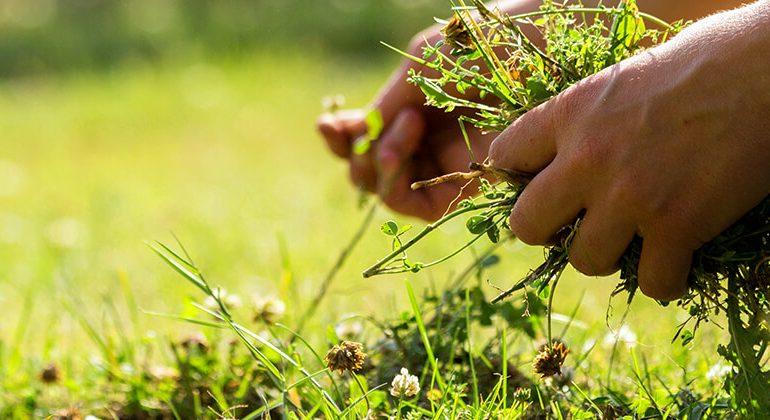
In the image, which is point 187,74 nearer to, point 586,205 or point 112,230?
point 112,230

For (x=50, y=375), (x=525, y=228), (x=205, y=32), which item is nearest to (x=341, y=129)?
(x=50, y=375)

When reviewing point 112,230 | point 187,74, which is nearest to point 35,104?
point 187,74

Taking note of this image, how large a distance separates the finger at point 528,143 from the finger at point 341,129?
1.19m

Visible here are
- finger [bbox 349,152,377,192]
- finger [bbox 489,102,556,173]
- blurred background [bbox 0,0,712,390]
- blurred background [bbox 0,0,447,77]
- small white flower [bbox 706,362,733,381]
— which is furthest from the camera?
blurred background [bbox 0,0,447,77]

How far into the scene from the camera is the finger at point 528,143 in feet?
5.18

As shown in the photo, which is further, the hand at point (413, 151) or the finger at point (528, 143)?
the hand at point (413, 151)

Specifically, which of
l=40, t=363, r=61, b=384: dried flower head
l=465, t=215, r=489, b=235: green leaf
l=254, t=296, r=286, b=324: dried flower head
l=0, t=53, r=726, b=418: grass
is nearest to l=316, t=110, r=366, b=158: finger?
l=0, t=53, r=726, b=418: grass

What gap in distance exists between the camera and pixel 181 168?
6559 millimetres

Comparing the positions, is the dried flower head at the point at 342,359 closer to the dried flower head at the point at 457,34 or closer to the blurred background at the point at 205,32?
the dried flower head at the point at 457,34

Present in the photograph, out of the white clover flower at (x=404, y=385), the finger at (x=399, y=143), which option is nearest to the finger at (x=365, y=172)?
the finger at (x=399, y=143)

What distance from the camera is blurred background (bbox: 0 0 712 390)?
3385 mm

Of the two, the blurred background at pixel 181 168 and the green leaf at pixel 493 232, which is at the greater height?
the blurred background at pixel 181 168

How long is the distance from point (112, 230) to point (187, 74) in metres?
3.77

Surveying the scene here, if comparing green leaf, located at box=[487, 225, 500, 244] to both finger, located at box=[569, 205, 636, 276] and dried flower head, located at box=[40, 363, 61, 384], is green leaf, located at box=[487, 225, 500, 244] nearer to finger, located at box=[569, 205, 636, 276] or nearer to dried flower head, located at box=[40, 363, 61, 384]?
finger, located at box=[569, 205, 636, 276]
